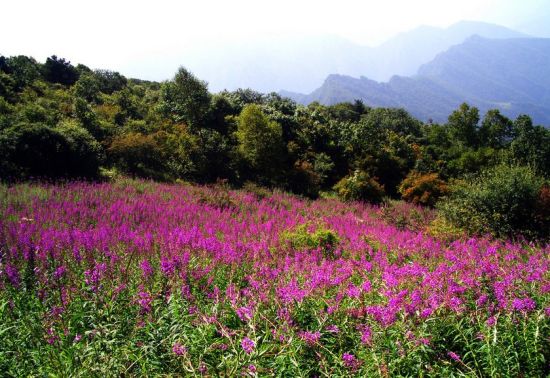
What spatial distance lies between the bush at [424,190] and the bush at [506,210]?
729 cm

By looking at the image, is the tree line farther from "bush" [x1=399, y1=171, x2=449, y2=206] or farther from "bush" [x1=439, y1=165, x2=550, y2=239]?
"bush" [x1=439, y1=165, x2=550, y2=239]

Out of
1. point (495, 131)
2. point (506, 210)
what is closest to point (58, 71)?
point (506, 210)

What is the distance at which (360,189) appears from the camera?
757 inches

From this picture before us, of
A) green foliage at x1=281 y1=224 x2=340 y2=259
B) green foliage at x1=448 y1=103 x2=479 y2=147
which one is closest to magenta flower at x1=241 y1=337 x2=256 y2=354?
green foliage at x1=281 y1=224 x2=340 y2=259

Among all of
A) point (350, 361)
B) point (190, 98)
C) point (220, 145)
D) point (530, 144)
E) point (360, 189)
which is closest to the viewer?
point (350, 361)

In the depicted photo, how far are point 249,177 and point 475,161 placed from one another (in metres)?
19.2

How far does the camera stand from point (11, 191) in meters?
10.6

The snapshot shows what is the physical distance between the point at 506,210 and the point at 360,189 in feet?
24.8

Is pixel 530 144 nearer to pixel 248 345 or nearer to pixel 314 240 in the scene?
pixel 314 240

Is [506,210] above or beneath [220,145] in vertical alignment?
beneath

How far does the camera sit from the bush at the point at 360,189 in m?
19.2

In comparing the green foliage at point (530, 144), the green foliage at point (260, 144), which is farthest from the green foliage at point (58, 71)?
the green foliage at point (530, 144)

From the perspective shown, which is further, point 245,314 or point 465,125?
point 465,125

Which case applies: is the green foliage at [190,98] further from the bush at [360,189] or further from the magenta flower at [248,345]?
the magenta flower at [248,345]
